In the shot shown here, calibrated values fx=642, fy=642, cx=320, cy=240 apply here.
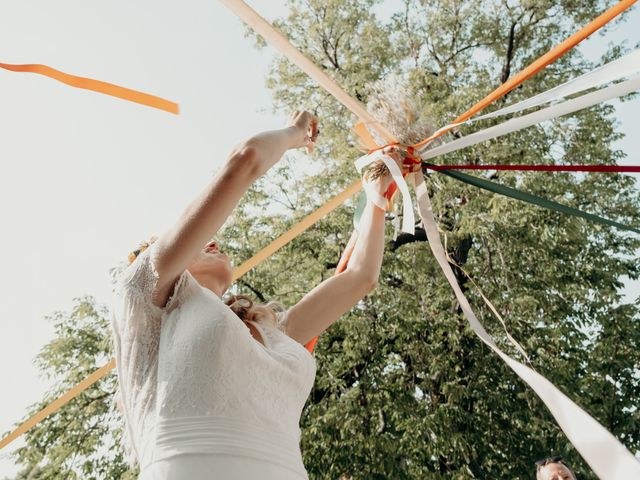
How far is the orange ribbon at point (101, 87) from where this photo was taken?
191 cm

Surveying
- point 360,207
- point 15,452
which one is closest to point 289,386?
point 360,207

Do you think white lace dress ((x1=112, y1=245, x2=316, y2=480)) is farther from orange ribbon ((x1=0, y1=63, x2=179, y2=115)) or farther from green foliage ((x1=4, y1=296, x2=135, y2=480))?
green foliage ((x1=4, y1=296, x2=135, y2=480))

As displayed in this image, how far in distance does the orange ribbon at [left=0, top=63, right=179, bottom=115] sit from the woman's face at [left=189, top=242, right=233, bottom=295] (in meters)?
0.45

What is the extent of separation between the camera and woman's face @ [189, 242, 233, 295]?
181cm

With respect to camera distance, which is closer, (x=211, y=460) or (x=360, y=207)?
(x=211, y=460)

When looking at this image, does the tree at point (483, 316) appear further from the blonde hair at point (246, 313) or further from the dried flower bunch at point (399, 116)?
the blonde hair at point (246, 313)

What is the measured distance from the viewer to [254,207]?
10719mm

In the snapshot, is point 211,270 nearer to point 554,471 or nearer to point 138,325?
point 138,325

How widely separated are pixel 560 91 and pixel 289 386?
167 centimetres

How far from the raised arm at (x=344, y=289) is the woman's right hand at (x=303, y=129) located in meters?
0.46

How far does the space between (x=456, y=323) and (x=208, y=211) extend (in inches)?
321

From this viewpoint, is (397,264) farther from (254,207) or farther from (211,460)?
(211,460)

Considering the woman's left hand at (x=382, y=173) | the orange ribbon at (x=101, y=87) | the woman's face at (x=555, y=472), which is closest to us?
the orange ribbon at (x=101, y=87)

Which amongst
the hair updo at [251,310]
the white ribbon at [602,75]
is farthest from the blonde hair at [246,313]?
the white ribbon at [602,75]
